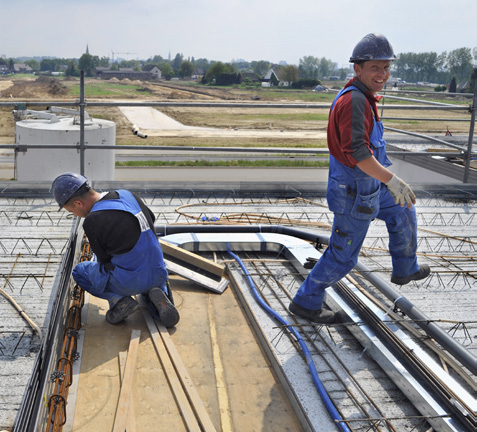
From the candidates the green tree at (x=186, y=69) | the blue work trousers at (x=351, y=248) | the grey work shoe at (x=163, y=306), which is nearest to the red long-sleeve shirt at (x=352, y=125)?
the blue work trousers at (x=351, y=248)

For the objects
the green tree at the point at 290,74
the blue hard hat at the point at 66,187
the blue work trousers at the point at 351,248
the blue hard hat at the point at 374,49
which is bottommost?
the blue work trousers at the point at 351,248

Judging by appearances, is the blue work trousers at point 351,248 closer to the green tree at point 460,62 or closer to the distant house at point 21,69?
the green tree at point 460,62

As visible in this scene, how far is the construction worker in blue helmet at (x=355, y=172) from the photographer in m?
3.09

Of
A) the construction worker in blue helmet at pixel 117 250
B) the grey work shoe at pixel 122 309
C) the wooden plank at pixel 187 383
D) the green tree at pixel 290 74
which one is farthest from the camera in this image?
the green tree at pixel 290 74

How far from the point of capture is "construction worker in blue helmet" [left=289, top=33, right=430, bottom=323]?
3094mm

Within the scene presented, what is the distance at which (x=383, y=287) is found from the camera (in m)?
3.79

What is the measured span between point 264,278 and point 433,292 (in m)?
1.26

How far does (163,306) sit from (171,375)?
543 millimetres

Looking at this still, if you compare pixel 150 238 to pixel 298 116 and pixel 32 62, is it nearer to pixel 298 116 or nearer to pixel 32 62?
pixel 298 116

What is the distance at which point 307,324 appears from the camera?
3.50 metres

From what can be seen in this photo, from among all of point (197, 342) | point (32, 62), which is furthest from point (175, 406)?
point (32, 62)

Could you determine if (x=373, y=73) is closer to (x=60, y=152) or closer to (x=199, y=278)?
(x=199, y=278)

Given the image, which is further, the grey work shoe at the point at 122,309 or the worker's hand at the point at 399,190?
the grey work shoe at the point at 122,309

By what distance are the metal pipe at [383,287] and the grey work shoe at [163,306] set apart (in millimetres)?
1451
